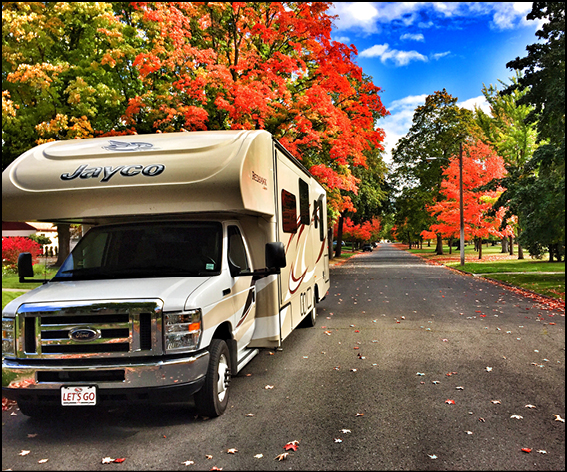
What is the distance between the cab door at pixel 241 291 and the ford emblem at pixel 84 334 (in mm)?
1653

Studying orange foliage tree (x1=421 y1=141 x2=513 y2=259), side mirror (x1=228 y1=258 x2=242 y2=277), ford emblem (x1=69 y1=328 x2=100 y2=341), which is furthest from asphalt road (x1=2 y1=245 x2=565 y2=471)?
orange foliage tree (x1=421 y1=141 x2=513 y2=259)

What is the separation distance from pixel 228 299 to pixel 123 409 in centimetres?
171

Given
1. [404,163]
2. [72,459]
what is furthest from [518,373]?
[404,163]

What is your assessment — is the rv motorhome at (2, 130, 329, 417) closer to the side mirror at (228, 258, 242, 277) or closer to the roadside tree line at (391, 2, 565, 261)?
the side mirror at (228, 258, 242, 277)

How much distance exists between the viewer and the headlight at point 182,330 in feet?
15.8

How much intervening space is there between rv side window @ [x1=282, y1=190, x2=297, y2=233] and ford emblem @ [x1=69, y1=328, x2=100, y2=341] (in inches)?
134

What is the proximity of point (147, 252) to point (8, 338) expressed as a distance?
5.78 ft

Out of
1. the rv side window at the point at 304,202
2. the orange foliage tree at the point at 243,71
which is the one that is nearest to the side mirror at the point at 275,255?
the rv side window at the point at 304,202

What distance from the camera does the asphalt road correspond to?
4.32 meters

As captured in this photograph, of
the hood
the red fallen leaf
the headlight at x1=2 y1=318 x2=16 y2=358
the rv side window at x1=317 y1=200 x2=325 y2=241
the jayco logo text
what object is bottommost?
the red fallen leaf

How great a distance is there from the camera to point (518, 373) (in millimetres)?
6941

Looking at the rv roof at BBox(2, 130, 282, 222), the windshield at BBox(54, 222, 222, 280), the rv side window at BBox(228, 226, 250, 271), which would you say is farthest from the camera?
the rv side window at BBox(228, 226, 250, 271)

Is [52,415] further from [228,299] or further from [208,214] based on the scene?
[208,214]

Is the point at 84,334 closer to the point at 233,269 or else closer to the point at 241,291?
the point at 233,269
